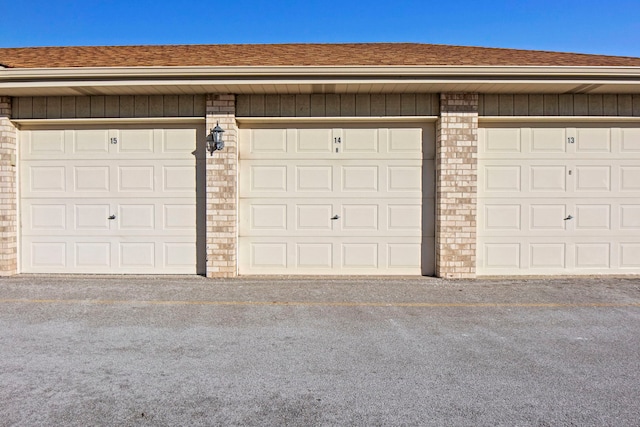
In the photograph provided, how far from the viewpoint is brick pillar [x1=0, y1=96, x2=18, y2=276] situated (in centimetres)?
762

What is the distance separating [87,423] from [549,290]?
21.6ft

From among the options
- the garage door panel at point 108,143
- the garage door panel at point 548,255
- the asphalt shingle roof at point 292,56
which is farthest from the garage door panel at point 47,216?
the garage door panel at point 548,255

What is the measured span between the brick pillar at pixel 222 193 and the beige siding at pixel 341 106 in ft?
1.08

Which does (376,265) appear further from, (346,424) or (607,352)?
(346,424)

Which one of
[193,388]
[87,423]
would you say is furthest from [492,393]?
[87,423]

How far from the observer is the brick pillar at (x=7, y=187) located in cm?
762

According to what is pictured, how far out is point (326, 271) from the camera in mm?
7793

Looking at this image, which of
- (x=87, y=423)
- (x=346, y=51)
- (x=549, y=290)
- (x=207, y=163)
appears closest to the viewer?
(x=87, y=423)

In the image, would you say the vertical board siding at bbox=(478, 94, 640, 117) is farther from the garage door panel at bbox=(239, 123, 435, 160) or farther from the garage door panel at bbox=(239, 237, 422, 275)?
the garage door panel at bbox=(239, 237, 422, 275)

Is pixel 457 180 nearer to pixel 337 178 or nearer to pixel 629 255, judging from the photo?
pixel 337 178

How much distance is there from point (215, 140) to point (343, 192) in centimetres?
249

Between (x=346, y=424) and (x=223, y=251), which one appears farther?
(x=223, y=251)

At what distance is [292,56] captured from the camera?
834 centimetres

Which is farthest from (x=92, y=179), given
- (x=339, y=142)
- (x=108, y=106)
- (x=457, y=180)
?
(x=457, y=180)
